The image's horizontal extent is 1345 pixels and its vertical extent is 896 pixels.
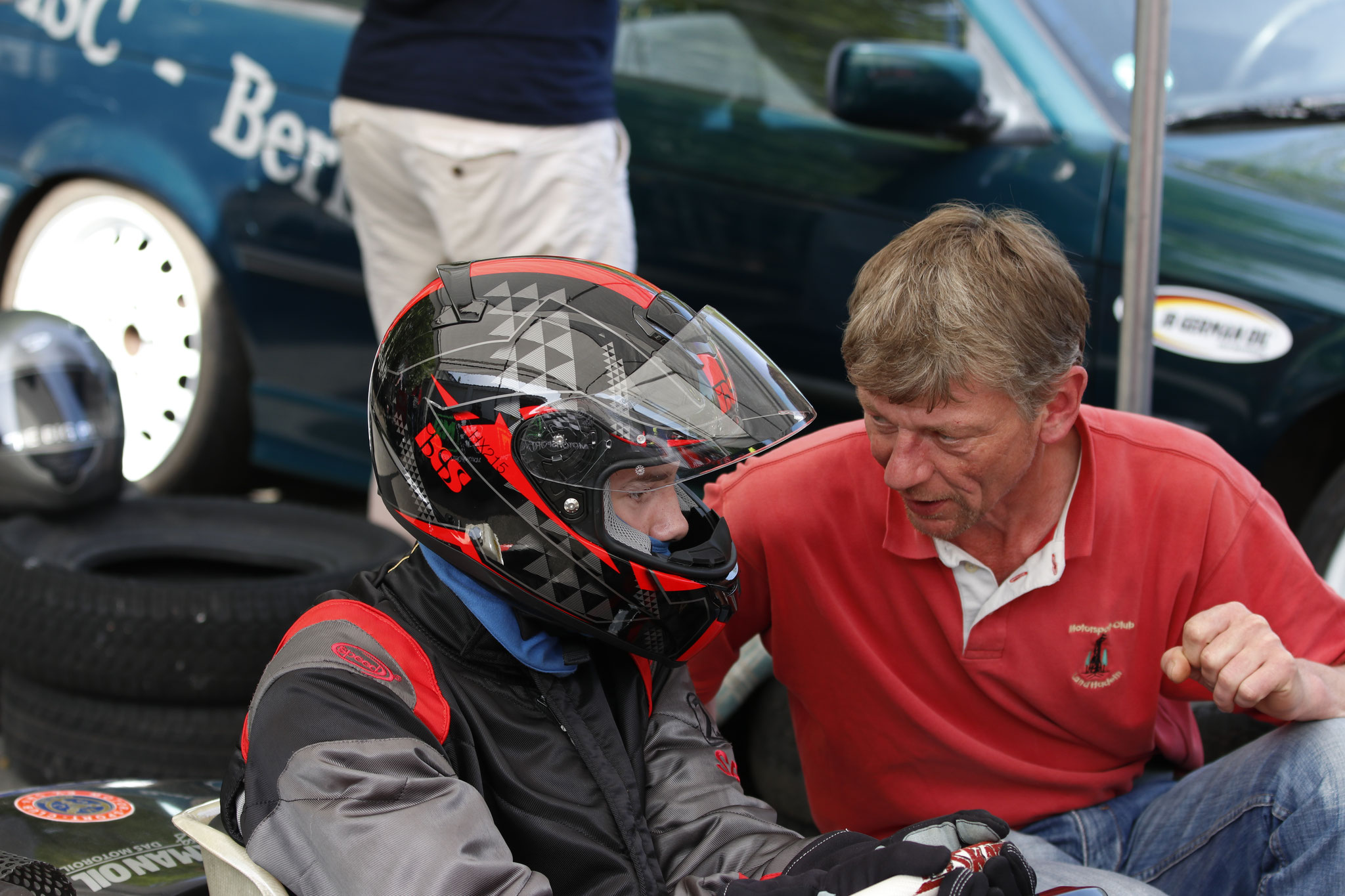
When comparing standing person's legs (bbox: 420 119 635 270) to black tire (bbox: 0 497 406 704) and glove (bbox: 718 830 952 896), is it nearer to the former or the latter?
black tire (bbox: 0 497 406 704)

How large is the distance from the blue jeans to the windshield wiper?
1.74m

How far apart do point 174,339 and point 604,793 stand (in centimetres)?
288

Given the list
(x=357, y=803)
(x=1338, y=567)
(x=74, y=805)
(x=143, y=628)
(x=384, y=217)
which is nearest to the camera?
(x=357, y=803)

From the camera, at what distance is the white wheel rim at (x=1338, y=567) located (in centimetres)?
284

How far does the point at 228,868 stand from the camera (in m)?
1.45

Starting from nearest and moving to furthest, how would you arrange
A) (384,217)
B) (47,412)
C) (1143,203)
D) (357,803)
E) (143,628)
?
(357,803)
(1143,203)
(143,628)
(47,412)
(384,217)

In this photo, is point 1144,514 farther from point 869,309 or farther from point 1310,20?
point 1310,20

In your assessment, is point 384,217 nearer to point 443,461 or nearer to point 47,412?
point 47,412

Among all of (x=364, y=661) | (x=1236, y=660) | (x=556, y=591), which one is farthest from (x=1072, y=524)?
(x=364, y=661)

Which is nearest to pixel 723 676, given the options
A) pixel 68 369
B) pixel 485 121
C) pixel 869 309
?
pixel 869 309

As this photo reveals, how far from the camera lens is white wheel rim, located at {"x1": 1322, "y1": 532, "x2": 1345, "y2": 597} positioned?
2838 mm

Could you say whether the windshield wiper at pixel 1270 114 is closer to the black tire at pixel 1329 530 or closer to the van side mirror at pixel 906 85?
the van side mirror at pixel 906 85

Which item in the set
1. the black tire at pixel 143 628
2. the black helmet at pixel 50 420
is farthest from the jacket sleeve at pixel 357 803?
the black helmet at pixel 50 420

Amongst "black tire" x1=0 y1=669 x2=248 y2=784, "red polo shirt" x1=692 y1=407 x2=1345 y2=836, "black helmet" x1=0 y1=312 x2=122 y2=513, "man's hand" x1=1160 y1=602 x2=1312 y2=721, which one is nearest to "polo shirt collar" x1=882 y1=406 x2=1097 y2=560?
"red polo shirt" x1=692 y1=407 x2=1345 y2=836
